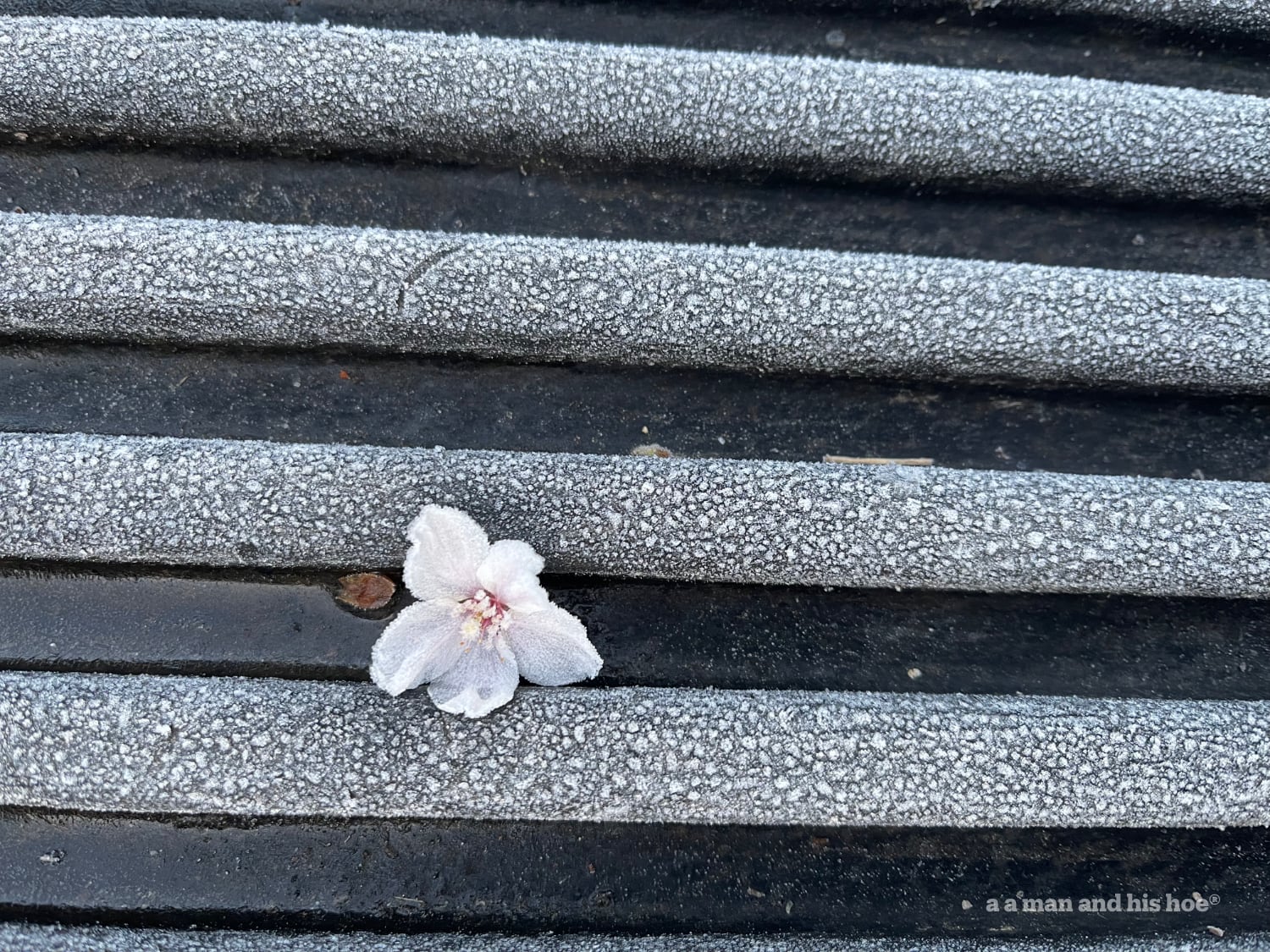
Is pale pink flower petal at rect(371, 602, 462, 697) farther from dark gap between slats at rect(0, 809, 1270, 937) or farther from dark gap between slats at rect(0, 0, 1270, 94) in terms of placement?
dark gap between slats at rect(0, 0, 1270, 94)

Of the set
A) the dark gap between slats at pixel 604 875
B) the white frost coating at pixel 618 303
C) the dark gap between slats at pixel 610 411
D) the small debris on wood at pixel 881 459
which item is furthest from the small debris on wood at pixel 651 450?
the dark gap between slats at pixel 604 875

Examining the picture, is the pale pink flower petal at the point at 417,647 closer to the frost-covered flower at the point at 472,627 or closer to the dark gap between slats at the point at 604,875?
the frost-covered flower at the point at 472,627

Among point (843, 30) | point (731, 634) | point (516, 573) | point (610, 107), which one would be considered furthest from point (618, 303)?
point (843, 30)

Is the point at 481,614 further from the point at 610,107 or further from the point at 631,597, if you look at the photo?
the point at 610,107

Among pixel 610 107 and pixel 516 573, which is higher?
pixel 610 107

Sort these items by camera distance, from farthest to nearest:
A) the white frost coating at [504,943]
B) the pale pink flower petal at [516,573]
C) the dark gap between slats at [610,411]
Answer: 1. the dark gap between slats at [610,411]
2. the white frost coating at [504,943]
3. the pale pink flower petal at [516,573]

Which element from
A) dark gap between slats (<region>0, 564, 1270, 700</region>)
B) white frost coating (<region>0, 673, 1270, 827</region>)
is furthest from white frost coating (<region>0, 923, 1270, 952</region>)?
dark gap between slats (<region>0, 564, 1270, 700</region>)

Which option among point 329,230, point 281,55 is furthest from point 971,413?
point 281,55
